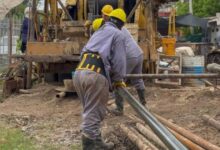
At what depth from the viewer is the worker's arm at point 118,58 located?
6297 millimetres

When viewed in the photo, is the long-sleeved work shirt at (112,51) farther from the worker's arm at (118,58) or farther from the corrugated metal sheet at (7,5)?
the corrugated metal sheet at (7,5)

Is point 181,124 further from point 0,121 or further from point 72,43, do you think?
point 72,43

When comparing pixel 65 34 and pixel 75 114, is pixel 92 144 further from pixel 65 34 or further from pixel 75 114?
pixel 65 34

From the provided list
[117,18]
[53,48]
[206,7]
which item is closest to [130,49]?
[117,18]

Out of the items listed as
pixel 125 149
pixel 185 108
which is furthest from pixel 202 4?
pixel 125 149

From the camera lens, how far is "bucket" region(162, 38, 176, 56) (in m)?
14.0

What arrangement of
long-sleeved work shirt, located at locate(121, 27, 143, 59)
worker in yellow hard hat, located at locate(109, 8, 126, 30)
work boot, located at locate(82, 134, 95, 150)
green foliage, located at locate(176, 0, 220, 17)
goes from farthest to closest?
green foliage, located at locate(176, 0, 220, 17) → long-sleeved work shirt, located at locate(121, 27, 143, 59) → worker in yellow hard hat, located at locate(109, 8, 126, 30) → work boot, located at locate(82, 134, 95, 150)

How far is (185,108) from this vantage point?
9.39 metres

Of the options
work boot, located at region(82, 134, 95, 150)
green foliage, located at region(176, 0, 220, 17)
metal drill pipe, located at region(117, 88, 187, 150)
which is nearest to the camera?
metal drill pipe, located at region(117, 88, 187, 150)

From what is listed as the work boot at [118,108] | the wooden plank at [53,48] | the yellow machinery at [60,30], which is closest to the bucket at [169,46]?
the yellow machinery at [60,30]

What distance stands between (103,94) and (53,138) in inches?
71.3

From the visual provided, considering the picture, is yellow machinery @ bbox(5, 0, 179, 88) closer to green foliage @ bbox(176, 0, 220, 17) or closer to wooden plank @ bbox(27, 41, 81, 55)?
wooden plank @ bbox(27, 41, 81, 55)

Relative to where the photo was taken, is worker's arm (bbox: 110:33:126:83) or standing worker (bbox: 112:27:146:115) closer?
worker's arm (bbox: 110:33:126:83)

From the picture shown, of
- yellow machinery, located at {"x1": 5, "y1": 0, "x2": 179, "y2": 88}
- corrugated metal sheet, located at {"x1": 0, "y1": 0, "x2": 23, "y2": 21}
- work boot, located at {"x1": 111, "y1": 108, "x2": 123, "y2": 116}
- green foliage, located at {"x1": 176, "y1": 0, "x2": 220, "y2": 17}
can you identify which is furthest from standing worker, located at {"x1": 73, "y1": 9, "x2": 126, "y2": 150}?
green foliage, located at {"x1": 176, "y1": 0, "x2": 220, "y2": 17}
